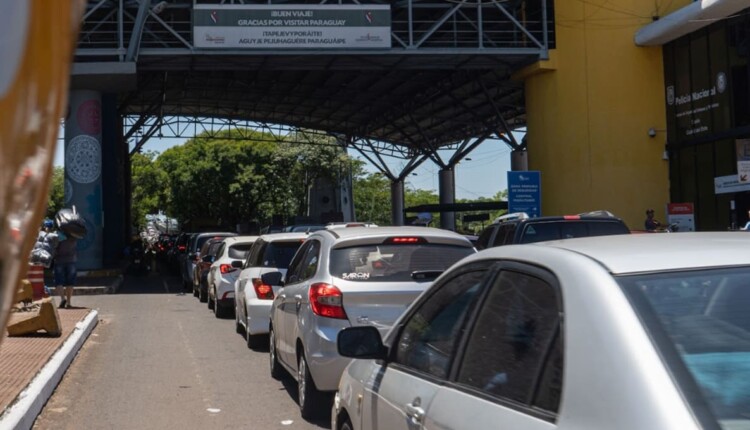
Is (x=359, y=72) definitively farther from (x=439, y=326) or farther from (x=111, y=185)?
(x=439, y=326)

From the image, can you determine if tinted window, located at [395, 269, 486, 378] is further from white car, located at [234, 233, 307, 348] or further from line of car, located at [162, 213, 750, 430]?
white car, located at [234, 233, 307, 348]

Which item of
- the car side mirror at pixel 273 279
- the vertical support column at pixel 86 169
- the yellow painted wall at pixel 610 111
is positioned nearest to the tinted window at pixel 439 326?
the car side mirror at pixel 273 279

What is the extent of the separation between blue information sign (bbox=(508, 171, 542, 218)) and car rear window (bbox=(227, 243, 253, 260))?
931 cm

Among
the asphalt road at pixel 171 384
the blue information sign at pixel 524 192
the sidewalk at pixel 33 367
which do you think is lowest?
the asphalt road at pixel 171 384

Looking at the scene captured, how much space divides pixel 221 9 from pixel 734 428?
25.4 m

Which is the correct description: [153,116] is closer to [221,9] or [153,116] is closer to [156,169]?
[156,169]

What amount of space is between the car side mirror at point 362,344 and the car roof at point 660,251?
1.01m

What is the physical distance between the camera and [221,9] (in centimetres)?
2622

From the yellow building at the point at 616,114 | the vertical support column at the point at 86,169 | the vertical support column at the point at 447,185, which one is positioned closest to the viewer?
the yellow building at the point at 616,114

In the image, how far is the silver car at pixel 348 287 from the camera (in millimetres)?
7684

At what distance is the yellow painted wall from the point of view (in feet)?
89.5

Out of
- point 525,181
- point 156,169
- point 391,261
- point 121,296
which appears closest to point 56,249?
point 121,296

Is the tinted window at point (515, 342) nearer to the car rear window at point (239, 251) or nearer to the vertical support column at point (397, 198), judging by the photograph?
the car rear window at point (239, 251)

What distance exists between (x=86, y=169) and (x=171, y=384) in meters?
21.1
